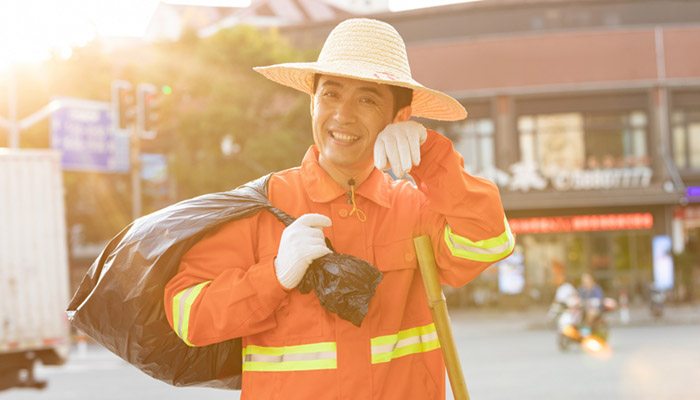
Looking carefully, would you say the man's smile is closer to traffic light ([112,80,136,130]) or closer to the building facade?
traffic light ([112,80,136,130])

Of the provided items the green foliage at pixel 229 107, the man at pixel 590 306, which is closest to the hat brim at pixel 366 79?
the man at pixel 590 306

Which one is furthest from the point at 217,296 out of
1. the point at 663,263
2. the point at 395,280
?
the point at 663,263

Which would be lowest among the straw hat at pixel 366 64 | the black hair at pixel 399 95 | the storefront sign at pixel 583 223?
the storefront sign at pixel 583 223

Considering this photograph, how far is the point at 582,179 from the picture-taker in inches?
1054

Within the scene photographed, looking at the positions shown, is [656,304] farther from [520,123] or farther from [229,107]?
[229,107]

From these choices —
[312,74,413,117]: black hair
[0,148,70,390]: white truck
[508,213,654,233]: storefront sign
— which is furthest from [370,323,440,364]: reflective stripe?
[508,213,654,233]: storefront sign

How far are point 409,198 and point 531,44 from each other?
2720cm

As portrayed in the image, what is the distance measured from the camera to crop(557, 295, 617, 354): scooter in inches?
585

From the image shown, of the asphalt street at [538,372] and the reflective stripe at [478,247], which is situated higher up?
the reflective stripe at [478,247]

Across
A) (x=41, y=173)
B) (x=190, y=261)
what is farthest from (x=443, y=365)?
(x=41, y=173)

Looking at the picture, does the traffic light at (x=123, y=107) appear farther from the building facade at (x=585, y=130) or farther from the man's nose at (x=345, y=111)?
the building facade at (x=585, y=130)

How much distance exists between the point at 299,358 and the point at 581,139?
2714 cm

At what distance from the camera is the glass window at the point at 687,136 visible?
27812 millimetres

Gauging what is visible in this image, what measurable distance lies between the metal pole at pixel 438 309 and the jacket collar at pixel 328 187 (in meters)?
0.19
